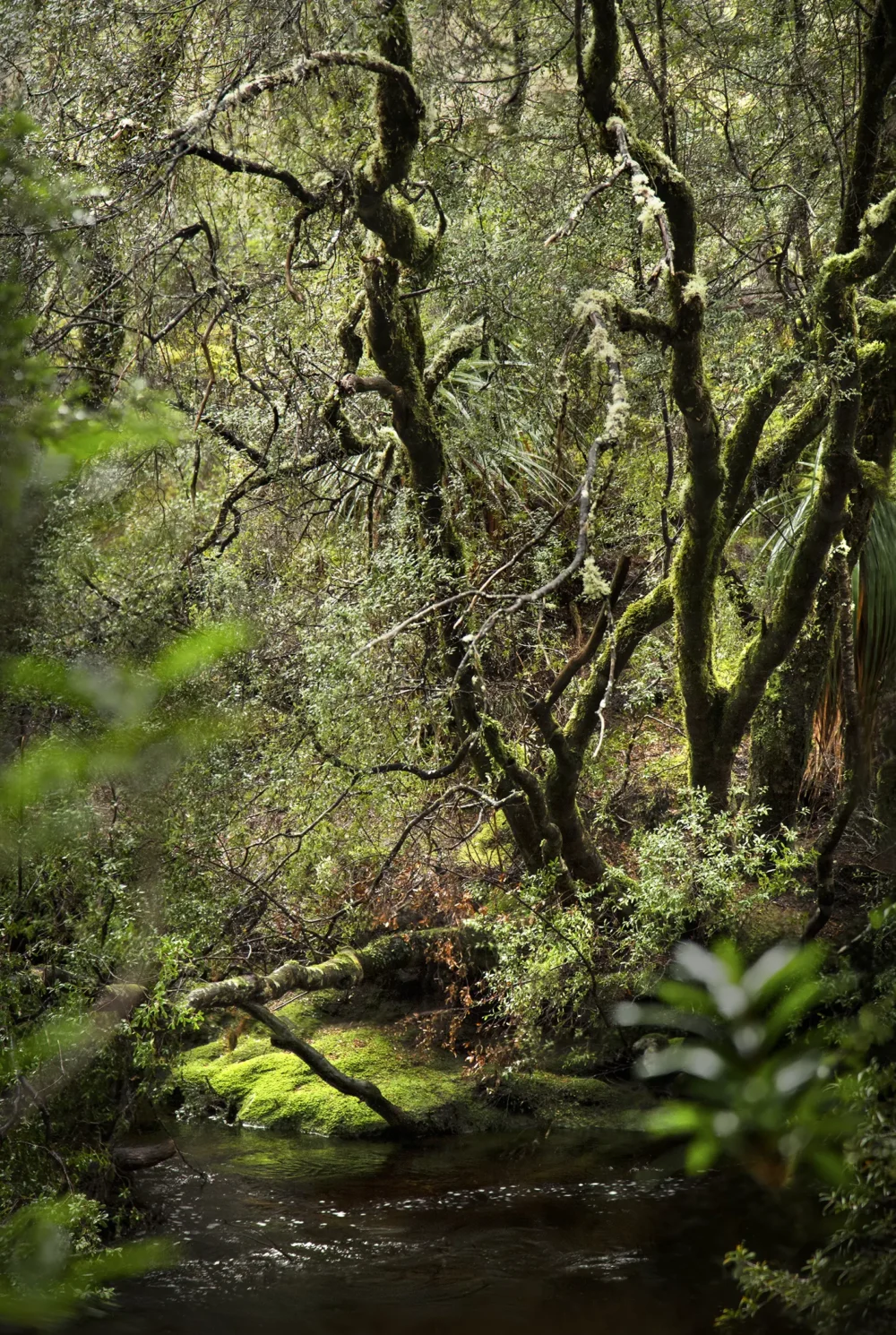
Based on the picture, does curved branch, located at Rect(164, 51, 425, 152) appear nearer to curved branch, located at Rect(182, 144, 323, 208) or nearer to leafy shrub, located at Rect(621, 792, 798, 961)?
curved branch, located at Rect(182, 144, 323, 208)

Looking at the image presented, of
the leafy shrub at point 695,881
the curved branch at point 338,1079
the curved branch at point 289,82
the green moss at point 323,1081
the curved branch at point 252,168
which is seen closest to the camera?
the curved branch at point 289,82

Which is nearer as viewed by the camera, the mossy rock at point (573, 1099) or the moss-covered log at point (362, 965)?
the moss-covered log at point (362, 965)

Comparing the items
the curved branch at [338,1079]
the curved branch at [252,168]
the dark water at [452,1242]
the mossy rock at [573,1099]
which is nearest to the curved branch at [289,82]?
the curved branch at [252,168]

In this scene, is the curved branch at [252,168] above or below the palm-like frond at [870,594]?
above

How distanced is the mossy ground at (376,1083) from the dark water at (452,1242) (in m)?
0.29

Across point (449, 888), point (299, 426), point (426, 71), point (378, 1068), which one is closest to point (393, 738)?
point (449, 888)

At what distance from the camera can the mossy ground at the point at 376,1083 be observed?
6059 mm

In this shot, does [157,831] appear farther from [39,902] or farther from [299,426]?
[299,426]

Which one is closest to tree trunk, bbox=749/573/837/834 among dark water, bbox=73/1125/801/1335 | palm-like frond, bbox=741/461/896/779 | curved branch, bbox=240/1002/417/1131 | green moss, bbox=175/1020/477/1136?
palm-like frond, bbox=741/461/896/779

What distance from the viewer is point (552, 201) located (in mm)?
6055

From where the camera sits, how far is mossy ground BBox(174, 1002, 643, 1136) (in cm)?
606

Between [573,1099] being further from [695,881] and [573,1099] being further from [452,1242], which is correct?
[452,1242]

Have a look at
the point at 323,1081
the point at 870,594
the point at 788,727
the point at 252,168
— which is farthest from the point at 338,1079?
the point at 252,168

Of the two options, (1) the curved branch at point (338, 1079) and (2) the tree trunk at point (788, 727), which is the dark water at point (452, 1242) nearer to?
(1) the curved branch at point (338, 1079)
